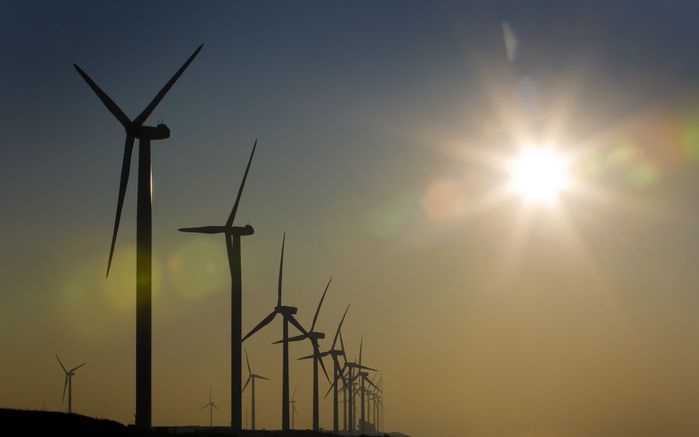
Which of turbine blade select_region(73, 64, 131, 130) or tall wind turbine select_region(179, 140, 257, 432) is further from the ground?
turbine blade select_region(73, 64, 131, 130)

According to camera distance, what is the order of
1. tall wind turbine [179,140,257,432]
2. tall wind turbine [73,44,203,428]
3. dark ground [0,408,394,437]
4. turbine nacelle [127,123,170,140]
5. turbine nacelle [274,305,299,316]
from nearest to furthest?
dark ground [0,408,394,437]
tall wind turbine [73,44,203,428]
turbine nacelle [127,123,170,140]
tall wind turbine [179,140,257,432]
turbine nacelle [274,305,299,316]

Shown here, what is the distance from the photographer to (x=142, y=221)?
319 ft

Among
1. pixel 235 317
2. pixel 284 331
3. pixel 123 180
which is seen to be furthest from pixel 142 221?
pixel 284 331

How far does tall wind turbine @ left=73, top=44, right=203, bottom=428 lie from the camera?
92.4 m

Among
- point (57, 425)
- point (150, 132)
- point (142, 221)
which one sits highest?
point (150, 132)

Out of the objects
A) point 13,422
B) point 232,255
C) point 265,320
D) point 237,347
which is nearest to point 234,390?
point 237,347

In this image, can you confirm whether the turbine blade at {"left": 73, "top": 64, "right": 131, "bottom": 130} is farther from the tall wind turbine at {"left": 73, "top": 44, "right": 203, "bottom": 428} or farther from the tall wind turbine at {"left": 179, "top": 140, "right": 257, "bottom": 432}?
the tall wind turbine at {"left": 179, "top": 140, "right": 257, "bottom": 432}

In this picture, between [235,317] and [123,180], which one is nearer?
[123,180]

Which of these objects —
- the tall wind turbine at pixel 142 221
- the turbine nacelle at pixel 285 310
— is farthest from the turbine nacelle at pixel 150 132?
the turbine nacelle at pixel 285 310

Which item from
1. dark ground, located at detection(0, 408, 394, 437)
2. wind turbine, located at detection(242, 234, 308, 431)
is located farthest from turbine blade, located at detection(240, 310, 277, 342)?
dark ground, located at detection(0, 408, 394, 437)

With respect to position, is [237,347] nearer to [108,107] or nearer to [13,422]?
[108,107]

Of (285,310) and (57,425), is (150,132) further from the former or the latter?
(285,310)

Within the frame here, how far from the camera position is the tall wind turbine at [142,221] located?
303 feet

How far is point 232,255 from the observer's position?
146 m
